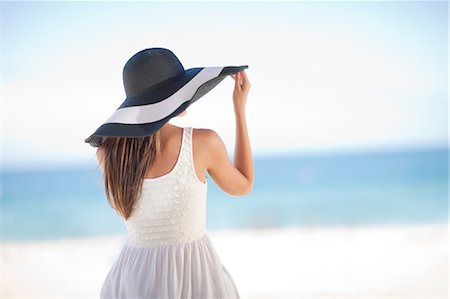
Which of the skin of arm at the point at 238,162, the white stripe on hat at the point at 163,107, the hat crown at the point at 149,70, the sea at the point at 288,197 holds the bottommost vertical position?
the sea at the point at 288,197

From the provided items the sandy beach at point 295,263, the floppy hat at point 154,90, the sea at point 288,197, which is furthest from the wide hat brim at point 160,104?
the sea at point 288,197

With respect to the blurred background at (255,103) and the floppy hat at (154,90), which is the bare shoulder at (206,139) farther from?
the blurred background at (255,103)

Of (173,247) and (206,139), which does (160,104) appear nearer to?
(206,139)

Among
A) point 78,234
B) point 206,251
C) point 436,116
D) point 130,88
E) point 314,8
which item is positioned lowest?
point 78,234

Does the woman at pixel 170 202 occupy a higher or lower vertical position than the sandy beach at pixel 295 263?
higher

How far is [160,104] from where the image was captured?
4.79ft

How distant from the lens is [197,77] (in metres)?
1.48

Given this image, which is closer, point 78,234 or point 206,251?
point 206,251

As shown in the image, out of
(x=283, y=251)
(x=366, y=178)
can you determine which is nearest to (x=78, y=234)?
(x=283, y=251)

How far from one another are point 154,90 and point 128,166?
22cm

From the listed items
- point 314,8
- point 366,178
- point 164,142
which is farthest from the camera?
point 366,178

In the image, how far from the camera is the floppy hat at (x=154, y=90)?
143cm

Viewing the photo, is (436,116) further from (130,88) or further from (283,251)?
(130,88)

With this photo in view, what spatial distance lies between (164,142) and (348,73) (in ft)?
44.0
